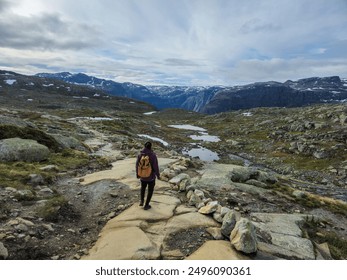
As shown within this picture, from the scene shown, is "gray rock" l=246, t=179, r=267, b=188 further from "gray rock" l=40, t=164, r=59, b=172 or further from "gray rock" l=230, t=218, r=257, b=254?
"gray rock" l=40, t=164, r=59, b=172

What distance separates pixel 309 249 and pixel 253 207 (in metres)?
5.18

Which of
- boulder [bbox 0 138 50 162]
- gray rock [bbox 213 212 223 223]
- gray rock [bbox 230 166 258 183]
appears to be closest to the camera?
gray rock [bbox 213 212 223 223]

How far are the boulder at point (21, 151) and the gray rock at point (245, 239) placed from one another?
18.9m

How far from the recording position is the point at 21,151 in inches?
929

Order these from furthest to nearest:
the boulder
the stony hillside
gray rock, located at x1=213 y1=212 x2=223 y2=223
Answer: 1. the boulder
2. gray rock, located at x1=213 y1=212 x2=223 y2=223
3. the stony hillside

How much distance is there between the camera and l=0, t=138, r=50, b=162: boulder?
23.0 meters

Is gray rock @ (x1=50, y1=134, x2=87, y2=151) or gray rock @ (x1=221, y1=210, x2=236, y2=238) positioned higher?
Answer: gray rock @ (x1=221, y1=210, x2=236, y2=238)

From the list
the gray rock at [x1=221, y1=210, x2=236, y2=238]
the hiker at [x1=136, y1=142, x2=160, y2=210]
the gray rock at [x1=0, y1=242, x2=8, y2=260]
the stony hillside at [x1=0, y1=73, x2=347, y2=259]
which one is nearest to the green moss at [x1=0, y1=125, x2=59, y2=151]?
the stony hillside at [x1=0, y1=73, x2=347, y2=259]

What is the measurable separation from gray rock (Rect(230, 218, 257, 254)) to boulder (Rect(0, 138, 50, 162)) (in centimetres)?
1886

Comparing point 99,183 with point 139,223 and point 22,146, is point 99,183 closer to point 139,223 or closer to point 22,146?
point 139,223

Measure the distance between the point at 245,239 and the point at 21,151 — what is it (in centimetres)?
1984

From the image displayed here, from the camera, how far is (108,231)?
464 inches

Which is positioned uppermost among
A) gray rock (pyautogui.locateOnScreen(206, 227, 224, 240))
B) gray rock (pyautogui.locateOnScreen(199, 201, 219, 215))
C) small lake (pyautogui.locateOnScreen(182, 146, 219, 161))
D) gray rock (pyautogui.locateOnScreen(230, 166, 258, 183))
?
gray rock (pyautogui.locateOnScreen(199, 201, 219, 215))

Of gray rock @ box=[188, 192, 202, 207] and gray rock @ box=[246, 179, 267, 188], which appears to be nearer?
gray rock @ box=[188, 192, 202, 207]
